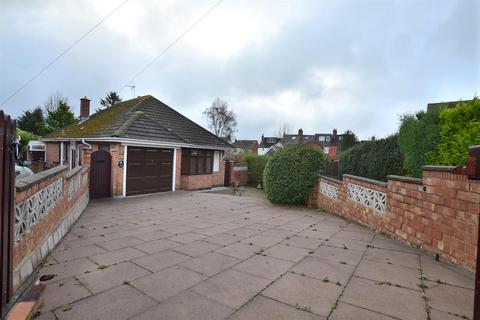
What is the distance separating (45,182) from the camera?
3859mm

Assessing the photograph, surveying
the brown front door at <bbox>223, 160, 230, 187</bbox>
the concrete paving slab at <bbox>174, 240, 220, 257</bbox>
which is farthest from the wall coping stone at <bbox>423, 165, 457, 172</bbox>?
the brown front door at <bbox>223, 160, 230, 187</bbox>

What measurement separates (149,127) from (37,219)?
9655mm

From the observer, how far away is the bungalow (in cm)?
1059

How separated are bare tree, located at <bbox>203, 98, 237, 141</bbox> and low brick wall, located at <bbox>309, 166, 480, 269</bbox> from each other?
1481 inches

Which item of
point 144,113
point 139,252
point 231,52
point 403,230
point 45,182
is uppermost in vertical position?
point 231,52

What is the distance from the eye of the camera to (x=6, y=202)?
215 cm

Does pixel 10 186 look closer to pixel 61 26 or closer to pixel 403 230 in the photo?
pixel 403 230

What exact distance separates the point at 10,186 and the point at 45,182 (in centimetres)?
184

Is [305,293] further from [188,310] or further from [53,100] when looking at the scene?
[53,100]

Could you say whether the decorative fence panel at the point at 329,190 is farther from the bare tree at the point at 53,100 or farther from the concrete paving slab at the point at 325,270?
the bare tree at the point at 53,100

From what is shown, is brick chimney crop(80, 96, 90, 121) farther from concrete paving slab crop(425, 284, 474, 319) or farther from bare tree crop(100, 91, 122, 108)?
bare tree crop(100, 91, 122, 108)

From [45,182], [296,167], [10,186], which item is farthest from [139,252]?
[296,167]

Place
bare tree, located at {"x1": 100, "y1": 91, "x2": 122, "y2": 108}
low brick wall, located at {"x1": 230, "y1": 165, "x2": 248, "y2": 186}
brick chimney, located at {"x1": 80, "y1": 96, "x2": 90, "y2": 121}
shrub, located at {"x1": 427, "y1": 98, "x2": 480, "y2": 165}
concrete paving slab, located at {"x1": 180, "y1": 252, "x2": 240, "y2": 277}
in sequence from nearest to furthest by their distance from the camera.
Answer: concrete paving slab, located at {"x1": 180, "y1": 252, "x2": 240, "y2": 277} < shrub, located at {"x1": 427, "y1": 98, "x2": 480, "y2": 165} < brick chimney, located at {"x1": 80, "y1": 96, "x2": 90, "y2": 121} < low brick wall, located at {"x1": 230, "y1": 165, "x2": 248, "y2": 186} < bare tree, located at {"x1": 100, "y1": 91, "x2": 122, "y2": 108}

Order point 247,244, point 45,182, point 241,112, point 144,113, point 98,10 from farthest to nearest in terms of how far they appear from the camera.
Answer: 1. point 241,112
2. point 144,113
3. point 98,10
4. point 247,244
5. point 45,182
